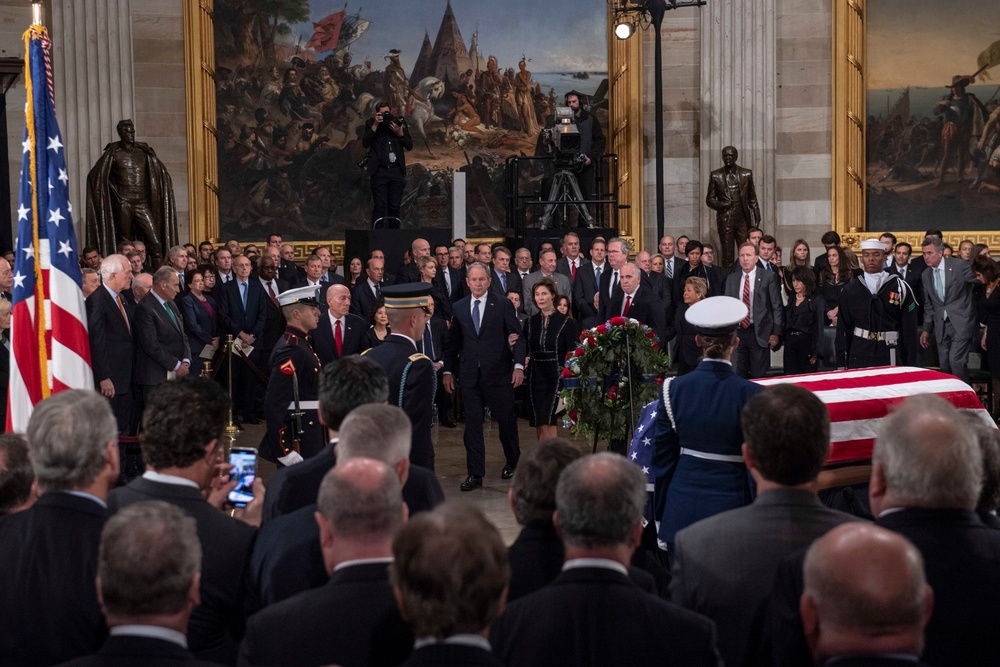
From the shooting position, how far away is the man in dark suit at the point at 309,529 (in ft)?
11.0

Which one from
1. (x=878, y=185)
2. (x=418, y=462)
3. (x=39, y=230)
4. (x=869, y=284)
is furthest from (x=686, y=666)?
(x=878, y=185)

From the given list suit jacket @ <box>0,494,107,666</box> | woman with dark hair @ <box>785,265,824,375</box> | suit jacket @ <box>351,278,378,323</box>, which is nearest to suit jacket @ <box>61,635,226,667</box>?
suit jacket @ <box>0,494,107,666</box>

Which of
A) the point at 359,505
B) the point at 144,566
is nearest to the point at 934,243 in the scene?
the point at 359,505

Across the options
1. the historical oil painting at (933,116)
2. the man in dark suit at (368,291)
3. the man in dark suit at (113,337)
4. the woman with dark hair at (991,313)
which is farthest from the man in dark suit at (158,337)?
the historical oil painting at (933,116)

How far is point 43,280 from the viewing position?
5.63m

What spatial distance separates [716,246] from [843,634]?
49.8ft

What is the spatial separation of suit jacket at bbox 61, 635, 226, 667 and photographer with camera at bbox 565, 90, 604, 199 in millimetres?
14040

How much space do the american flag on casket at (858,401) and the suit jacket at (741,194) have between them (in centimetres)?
943

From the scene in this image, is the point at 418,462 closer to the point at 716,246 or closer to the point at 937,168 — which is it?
the point at 716,246

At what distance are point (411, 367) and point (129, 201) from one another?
9.39 m

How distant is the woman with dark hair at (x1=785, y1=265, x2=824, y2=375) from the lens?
12930 mm

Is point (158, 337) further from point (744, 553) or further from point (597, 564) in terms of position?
point (597, 564)

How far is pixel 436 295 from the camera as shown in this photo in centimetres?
1272

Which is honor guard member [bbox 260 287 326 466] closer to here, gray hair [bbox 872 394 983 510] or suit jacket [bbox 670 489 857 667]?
suit jacket [bbox 670 489 857 667]
